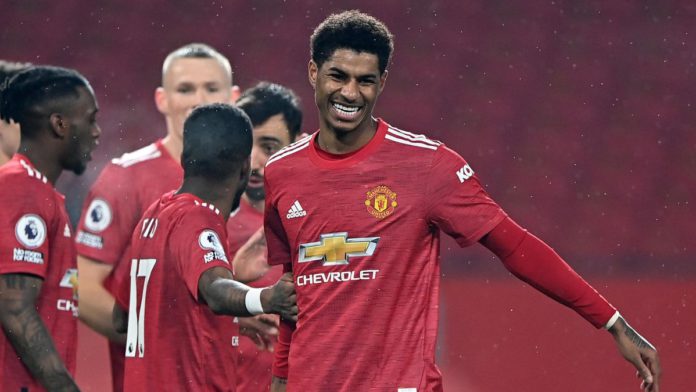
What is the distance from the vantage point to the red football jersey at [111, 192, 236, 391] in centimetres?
391

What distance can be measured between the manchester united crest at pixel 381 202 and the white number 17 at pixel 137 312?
2.94ft

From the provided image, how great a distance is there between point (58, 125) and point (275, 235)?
1271 millimetres

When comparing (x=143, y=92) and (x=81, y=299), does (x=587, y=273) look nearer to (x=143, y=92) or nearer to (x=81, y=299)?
(x=143, y=92)

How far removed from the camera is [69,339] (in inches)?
174

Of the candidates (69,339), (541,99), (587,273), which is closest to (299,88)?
(541,99)

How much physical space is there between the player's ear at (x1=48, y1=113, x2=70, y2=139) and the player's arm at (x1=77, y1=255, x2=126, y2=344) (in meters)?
1.11

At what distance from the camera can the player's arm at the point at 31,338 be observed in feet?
13.4

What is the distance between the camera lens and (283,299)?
138 inches

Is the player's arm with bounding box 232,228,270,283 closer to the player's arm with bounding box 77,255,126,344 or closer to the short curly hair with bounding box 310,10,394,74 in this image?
the player's arm with bounding box 77,255,126,344

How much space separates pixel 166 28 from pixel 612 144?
Answer: 4712mm

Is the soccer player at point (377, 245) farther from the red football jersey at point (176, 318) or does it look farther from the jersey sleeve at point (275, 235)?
the red football jersey at point (176, 318)

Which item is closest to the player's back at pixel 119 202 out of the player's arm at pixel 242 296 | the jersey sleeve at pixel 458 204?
the player's arm at pixel 242 296

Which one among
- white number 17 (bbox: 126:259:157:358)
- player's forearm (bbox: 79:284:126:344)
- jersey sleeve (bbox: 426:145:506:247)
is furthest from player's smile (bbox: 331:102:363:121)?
player's forearm (bbox: 79:284:126:344)

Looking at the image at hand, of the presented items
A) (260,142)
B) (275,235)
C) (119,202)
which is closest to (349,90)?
(275,235)
